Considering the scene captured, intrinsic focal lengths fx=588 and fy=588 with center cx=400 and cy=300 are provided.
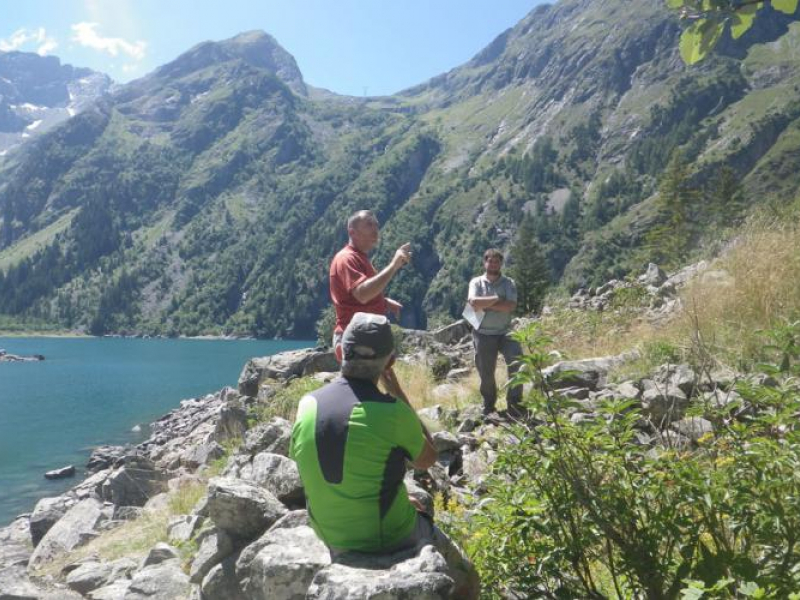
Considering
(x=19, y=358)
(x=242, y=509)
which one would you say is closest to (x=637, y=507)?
(x=242, y=509)

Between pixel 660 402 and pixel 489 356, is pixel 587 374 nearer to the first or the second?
pixel 489 356

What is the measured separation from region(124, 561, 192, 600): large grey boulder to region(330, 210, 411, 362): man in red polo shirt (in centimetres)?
242

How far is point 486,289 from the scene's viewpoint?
7.61m

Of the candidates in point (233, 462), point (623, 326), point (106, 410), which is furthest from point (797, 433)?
point (106, 410)

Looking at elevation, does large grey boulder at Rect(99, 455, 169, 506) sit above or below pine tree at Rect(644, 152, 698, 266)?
below

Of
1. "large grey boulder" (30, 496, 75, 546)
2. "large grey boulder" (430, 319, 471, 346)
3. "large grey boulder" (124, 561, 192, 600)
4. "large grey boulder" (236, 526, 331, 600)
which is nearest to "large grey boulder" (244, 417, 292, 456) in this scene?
"large grey boulder" (124, 561, 192, 600)

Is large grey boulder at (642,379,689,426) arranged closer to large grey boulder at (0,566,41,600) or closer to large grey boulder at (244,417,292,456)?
large grey boulder at (244,417,292,456)

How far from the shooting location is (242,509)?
448cm

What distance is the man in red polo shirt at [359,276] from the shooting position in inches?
196

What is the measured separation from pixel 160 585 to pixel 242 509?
4.25ft

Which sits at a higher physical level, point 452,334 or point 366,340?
point 366,340

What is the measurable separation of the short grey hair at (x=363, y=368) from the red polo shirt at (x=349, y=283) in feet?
6.19

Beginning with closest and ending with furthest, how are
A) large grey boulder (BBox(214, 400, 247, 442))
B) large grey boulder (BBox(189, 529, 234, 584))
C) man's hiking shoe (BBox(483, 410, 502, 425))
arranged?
1. large grey boulder (BBox(189, 529, 234, 584))
2. man's hiking shoe (BBox(483, 410, 502, 425))
3. large grey boulder (BBox(214, 400, 247, 442))

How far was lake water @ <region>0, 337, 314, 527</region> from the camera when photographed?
2283 centimetres
